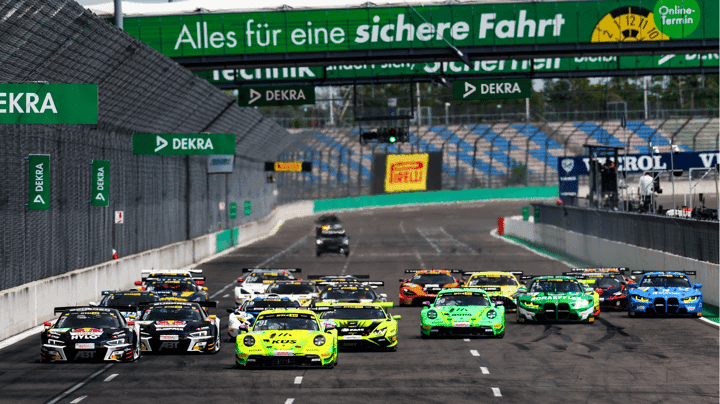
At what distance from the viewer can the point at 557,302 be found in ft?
88.0

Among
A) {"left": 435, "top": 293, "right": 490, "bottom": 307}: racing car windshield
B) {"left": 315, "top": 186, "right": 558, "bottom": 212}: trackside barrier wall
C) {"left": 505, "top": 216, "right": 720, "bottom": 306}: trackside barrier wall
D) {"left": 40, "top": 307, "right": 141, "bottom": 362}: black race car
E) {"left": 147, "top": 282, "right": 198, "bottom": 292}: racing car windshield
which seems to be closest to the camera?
{"left": 40, "top": 307, "right": 141, "bottom": 362}: black race car

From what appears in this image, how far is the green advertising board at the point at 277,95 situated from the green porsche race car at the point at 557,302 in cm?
1222

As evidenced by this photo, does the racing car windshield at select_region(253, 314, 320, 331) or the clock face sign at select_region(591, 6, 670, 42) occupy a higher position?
the clock face sign at select_region(591, 6, 670, 42)

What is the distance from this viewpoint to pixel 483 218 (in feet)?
305

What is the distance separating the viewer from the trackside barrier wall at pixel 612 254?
30.4 meters

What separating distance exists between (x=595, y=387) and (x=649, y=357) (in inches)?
Result: 164

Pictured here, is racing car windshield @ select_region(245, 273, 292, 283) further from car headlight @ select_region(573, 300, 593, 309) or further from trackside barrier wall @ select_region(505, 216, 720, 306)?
trackside barrier wall @ select_region(505, 216, 720, 306)

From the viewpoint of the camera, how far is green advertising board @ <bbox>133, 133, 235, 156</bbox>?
108ft

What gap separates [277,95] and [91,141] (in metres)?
6.47

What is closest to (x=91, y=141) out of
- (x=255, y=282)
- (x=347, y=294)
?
(x=255, y=282)

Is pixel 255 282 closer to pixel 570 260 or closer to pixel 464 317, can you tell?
pixel 464 317

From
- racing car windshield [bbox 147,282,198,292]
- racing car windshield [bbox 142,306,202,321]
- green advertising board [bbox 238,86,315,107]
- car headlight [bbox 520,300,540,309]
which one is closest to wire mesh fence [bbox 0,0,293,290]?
green advertising board [bbox 238,86,315,107]

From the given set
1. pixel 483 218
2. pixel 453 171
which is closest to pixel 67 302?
pixel 483 218

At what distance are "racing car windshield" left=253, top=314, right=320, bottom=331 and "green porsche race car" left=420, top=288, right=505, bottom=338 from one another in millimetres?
4692
